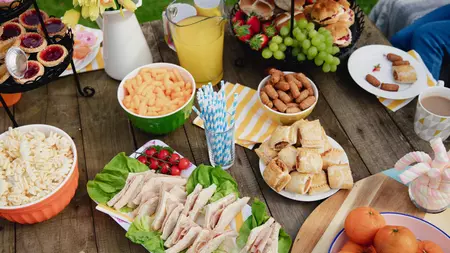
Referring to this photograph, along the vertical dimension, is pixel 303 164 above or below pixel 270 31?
below

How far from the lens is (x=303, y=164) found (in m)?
1.23

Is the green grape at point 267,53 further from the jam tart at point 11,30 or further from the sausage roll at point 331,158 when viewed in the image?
the jam tart at point 11,30

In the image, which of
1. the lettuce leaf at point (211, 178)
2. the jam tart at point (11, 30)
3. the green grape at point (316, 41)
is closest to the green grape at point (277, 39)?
the green grape at point (316, 41)

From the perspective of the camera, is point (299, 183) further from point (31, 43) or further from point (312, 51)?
point (31, 43)

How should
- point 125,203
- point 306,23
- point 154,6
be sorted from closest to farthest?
1. point 125,203
2. point 306,23
3. point 154,6

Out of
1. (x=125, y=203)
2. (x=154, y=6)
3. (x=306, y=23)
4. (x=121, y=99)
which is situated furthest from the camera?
(x=154, y=6)

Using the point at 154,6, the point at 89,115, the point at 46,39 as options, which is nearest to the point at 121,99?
the point at 89,115

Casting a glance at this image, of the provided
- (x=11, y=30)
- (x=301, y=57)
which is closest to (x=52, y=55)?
(x=11, y=30)

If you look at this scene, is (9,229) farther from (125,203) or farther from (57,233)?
(125,203)

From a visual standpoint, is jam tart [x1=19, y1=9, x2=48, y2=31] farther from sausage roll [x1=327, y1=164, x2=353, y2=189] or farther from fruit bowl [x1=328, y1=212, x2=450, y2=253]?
fruit bowl [x1=328, y1=212, x2=450, y2=253]

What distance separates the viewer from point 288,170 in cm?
126

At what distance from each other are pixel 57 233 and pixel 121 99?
459 mm

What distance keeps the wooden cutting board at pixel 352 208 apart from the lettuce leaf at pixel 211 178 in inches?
9.2

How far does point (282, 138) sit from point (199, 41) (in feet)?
1.57
